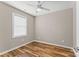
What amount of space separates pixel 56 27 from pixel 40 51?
1.34 feet

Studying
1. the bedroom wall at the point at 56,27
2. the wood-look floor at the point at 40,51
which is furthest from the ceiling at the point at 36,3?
the wood-look floor at the point at 40,51

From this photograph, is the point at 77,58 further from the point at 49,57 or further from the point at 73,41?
the point at 49,57

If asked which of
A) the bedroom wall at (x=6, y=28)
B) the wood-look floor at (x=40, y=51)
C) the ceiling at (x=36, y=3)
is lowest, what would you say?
the wood-look floor at (x=40, y=51)

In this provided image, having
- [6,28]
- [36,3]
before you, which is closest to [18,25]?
[6,28]

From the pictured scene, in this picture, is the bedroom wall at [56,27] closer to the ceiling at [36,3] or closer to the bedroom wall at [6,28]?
the ceiling at [36,3]

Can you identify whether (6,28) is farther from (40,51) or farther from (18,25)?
(40,51)

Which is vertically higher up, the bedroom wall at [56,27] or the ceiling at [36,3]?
the ceiling at [36,3]

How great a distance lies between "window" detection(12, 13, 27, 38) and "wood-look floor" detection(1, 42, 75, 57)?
7.7 inches

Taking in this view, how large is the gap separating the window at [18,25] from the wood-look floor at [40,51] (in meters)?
0.20

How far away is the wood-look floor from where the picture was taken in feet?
3.48

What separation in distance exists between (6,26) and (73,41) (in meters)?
0.89

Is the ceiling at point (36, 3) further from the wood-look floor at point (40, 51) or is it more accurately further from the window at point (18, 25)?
the wood-look floor at point (40, 51)

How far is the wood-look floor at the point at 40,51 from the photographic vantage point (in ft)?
3.48

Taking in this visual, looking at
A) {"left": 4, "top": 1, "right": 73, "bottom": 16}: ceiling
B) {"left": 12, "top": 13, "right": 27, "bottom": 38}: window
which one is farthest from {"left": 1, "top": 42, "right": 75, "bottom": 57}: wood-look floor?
{"left": 4, "top": 1, "right": 73, "bottom": 16}: ceiling
